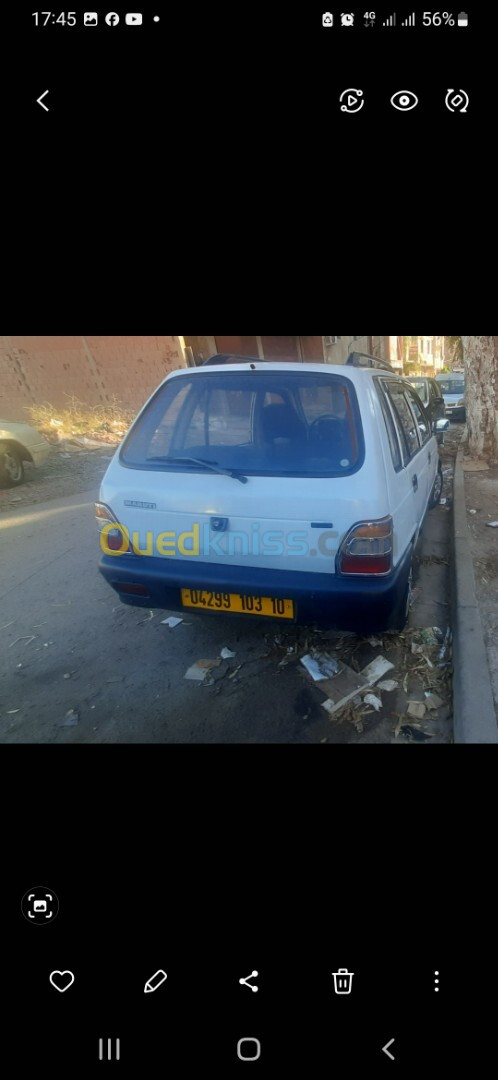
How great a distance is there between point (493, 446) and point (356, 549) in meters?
6.21

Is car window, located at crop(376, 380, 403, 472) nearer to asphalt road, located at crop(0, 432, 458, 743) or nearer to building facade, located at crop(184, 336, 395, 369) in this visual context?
asphalt road, located at crop(0, 432, 458, 743)

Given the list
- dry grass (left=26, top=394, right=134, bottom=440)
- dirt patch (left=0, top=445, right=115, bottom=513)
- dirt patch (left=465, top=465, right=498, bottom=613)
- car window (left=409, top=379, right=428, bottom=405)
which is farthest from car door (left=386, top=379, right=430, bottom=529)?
dry grass (left=26, top=394, right=134, bottom=440)

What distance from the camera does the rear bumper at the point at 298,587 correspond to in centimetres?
206

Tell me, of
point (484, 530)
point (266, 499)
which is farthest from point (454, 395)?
point (266, 499)

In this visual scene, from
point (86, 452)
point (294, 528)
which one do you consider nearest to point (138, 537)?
point (294, 528)

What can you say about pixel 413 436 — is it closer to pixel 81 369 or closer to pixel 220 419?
pixel 220 419

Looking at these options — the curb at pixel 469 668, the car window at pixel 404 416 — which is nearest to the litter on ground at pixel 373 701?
the curb at pixel 469 668

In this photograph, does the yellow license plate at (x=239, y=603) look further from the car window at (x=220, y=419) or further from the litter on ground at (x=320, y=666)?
the car window at (x=220, y=419)

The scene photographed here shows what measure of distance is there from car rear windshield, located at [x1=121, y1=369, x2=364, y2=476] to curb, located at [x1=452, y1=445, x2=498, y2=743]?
1.29 meters

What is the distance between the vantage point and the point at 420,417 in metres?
Answer: 3.89

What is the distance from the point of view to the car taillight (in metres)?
1.97

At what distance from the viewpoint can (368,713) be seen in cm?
227

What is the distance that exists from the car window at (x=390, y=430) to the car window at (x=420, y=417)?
1.19 meters
